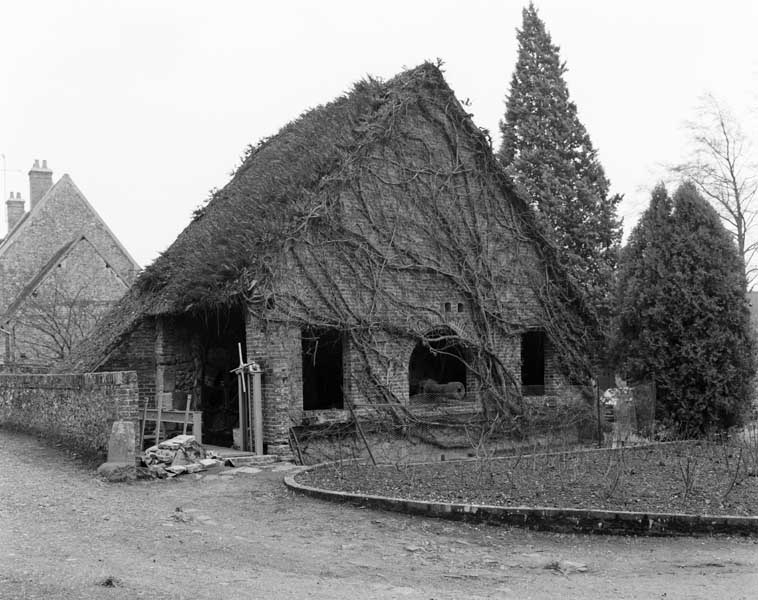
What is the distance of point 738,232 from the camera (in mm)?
30016

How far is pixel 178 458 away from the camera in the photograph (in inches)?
547

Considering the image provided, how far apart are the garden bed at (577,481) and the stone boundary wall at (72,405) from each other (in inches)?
135

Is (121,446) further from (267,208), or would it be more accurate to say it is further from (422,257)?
(422,257)

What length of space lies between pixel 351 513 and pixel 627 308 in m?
9.45

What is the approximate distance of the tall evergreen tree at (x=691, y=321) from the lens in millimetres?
17172

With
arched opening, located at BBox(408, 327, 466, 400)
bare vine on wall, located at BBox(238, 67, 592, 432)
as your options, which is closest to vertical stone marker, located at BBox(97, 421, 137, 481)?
bare vine on wall, located at BBox(238, 67, 592, 432)

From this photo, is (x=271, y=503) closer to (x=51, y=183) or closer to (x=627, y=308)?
(x=627, y=308)

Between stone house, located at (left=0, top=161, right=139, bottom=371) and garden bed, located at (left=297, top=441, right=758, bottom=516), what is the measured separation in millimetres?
15709

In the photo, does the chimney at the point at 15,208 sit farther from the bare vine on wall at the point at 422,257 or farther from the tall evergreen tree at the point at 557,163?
the bare vine on wall at the point at 422,257

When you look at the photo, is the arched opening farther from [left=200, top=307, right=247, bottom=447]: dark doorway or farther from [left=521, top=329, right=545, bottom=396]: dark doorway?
[left=200, top=307, right=247, bottom=447]: dark doorway

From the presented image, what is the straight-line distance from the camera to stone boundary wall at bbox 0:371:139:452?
1420 centimetres

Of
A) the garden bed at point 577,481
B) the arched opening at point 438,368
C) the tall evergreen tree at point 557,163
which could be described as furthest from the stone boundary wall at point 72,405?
the tall evergreen tree at point 557,163

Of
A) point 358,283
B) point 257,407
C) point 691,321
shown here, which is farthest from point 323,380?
point 691,321

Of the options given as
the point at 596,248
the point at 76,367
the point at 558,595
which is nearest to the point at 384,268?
the point at 76,367
